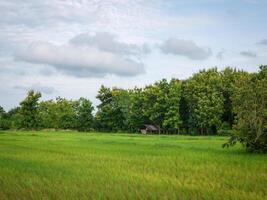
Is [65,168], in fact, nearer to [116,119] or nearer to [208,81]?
[208,81]

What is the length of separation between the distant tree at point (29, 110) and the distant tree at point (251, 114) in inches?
2184

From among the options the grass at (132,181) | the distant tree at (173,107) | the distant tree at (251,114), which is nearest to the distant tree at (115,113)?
the distant tree at (173,107)

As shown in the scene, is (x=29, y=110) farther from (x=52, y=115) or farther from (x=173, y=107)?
(x=173, y=107)

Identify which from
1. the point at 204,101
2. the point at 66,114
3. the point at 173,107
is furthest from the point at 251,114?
the point at 66,114

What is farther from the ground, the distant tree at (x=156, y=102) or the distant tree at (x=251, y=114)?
the distant tree at (x=156, y=102)

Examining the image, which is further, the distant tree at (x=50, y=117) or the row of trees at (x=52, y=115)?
the distant tree at (x=50, y=117)

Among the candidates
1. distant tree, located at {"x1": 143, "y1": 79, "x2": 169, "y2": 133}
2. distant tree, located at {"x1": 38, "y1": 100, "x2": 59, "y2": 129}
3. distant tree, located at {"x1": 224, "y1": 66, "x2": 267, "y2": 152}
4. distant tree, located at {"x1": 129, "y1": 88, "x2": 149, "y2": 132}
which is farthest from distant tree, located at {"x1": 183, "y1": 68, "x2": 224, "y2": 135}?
distant tree, located at {"x1": 224, "y1": 66, "x2": 267, "y2": 152}

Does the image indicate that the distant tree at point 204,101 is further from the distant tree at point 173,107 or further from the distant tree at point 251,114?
the distant tree at point 251,114

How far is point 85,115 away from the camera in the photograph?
A: 83.4m

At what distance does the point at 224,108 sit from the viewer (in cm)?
6384

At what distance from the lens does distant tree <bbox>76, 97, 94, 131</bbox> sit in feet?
273

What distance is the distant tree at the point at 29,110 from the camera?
7631cm

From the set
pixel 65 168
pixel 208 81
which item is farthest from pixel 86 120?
pixel 65 168

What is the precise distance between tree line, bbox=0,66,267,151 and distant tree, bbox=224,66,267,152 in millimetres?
19454
